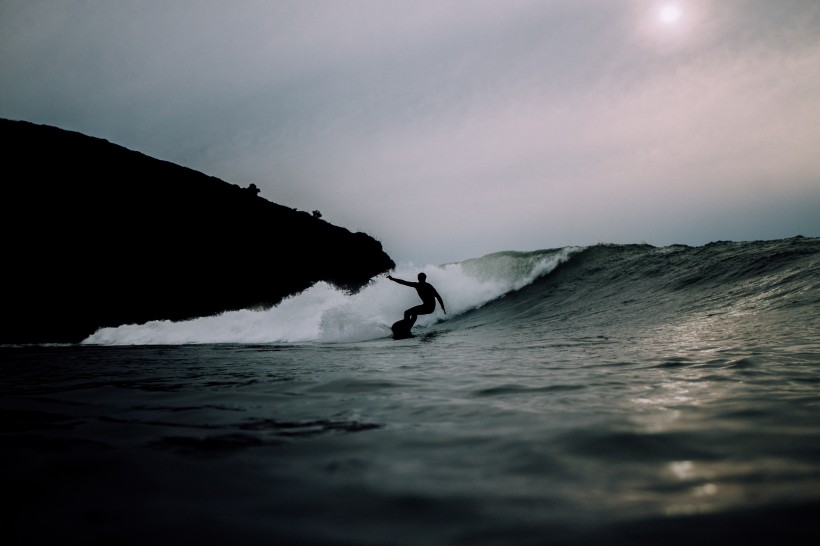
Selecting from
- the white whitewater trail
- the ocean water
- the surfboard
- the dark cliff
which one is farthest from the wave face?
the dark cliff

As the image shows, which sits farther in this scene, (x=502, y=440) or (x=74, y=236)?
(x=74, y=236)

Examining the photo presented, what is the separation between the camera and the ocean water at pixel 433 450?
3.81ft

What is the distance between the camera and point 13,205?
22.7 m

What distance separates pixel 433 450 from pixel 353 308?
517 inches

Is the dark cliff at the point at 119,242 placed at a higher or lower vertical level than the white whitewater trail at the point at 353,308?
higher

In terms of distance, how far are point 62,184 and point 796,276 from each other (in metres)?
33.1

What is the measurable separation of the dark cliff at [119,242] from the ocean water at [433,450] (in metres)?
22.0

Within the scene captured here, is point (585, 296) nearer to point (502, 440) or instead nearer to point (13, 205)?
point (502, 440)

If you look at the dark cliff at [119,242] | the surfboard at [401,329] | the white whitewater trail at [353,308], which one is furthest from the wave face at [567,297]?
the dark cliff at [119,242]

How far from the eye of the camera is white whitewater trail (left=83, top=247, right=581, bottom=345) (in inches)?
548

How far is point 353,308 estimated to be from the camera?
48.5ft

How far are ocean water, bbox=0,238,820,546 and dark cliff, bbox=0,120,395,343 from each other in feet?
72.3

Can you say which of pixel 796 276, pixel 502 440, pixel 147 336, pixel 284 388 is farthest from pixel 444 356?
pixel 147 336

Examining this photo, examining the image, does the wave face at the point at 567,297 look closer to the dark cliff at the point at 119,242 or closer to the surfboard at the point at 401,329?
the surfboard at the point at 401,329
